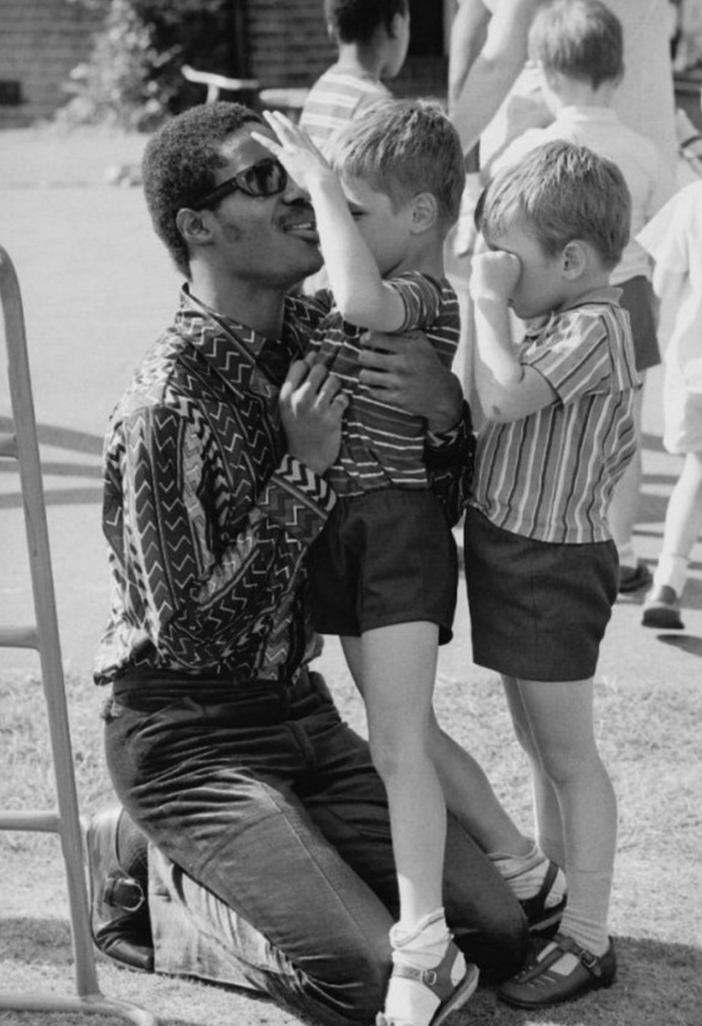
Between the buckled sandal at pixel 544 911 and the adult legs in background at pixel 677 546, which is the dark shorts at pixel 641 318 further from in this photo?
the buckled sandal at pixel 544 911

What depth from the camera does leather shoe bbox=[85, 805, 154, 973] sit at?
3.52 meters

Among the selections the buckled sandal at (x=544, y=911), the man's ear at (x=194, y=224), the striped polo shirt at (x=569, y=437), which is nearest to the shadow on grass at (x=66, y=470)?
the man's ear at (x=194, y=224)

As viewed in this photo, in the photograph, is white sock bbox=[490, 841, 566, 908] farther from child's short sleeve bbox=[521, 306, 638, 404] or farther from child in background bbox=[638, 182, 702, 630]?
child in background bbox=[638, 182, 702, 630]

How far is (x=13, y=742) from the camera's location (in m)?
4.61

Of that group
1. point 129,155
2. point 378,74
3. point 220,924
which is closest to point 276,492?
point 220,924

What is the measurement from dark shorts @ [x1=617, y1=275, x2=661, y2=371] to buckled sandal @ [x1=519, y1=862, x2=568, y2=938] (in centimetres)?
231

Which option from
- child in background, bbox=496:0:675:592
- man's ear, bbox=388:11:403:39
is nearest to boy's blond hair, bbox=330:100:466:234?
child in background, bbox=496:0:675:592

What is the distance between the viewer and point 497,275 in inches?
128

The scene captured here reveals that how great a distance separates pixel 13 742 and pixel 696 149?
4853mm

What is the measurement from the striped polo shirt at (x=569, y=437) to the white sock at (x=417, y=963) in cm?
72

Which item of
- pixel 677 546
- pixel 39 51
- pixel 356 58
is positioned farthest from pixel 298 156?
pixel 39 51

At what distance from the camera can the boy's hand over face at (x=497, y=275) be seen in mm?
3240

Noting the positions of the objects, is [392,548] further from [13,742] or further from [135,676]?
[13,742]

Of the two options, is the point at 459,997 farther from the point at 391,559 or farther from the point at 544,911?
the point at 391,559
